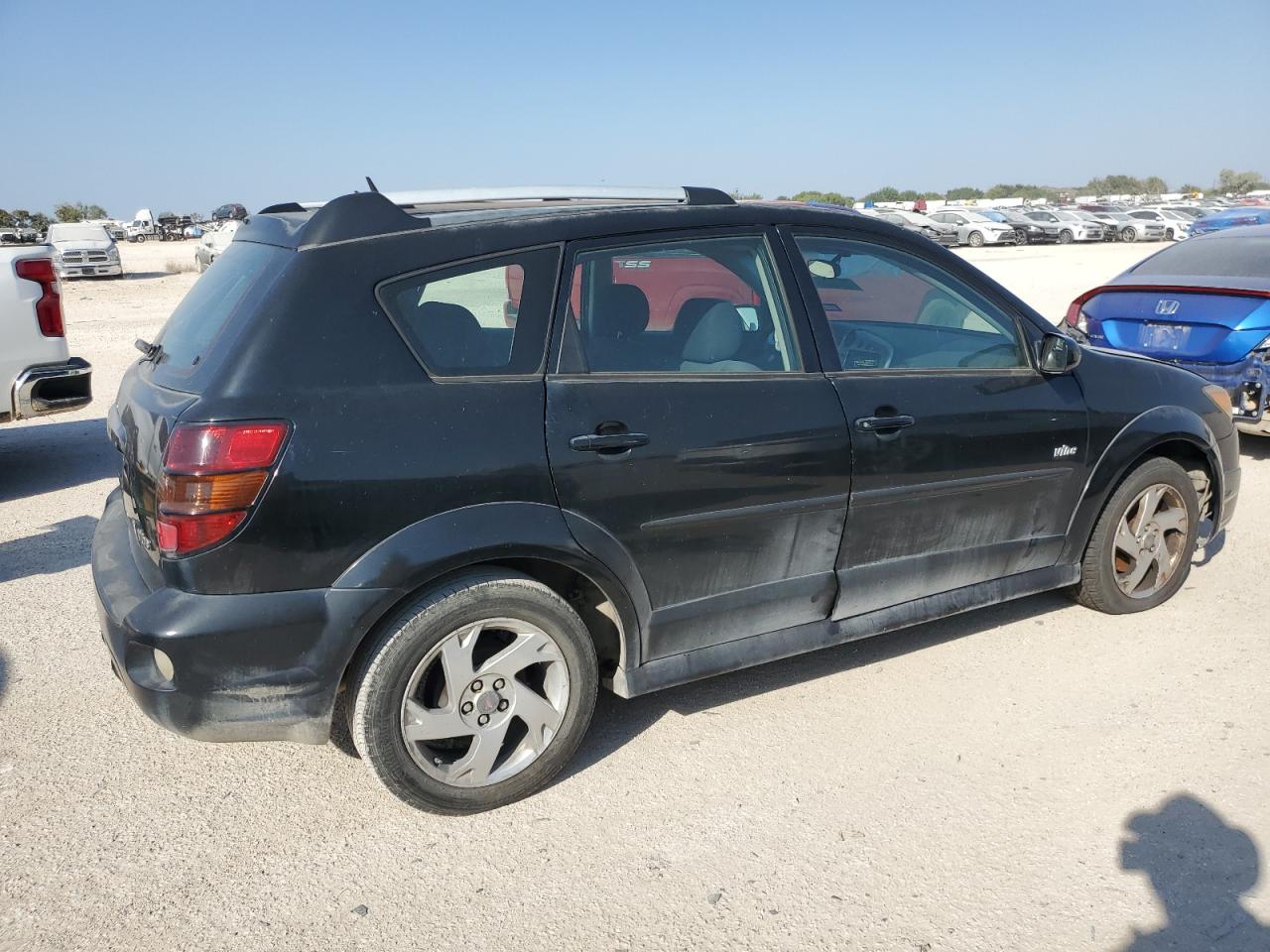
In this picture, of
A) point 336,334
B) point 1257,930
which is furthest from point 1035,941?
point 336,334

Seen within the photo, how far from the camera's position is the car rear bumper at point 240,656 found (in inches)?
108

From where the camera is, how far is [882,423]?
355 centimetres

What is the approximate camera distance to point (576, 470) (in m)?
3.05

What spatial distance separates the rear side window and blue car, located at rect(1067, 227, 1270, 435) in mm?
4444

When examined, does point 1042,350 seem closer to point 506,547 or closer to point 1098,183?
point 506,547

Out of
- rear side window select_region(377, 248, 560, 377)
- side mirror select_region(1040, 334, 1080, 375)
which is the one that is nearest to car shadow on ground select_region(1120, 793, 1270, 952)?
side mirror select_region(1040, 334, 1080, 375)

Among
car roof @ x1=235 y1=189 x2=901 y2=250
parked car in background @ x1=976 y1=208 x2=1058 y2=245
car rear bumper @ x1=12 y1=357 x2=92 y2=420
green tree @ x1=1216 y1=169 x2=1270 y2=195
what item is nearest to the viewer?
car roof @ x1=235 y1=189 x2=901 y2=250

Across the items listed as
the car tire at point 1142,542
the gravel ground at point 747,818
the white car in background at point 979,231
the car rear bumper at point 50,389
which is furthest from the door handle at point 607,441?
the white car in background at point 979,231

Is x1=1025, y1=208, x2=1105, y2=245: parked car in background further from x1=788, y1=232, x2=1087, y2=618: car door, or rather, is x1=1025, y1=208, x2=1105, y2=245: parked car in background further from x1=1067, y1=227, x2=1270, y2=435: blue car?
x1=788, y1=232, x2=1087, y2=618: car door

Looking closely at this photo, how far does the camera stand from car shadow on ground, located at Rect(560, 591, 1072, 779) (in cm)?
363

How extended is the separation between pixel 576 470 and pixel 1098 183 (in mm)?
122784

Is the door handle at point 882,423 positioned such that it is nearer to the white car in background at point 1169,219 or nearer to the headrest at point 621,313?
the headrest at point 621,313

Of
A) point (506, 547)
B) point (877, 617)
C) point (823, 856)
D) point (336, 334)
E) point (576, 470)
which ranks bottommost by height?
Result: point (823, 856)

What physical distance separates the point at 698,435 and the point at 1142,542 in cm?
244
